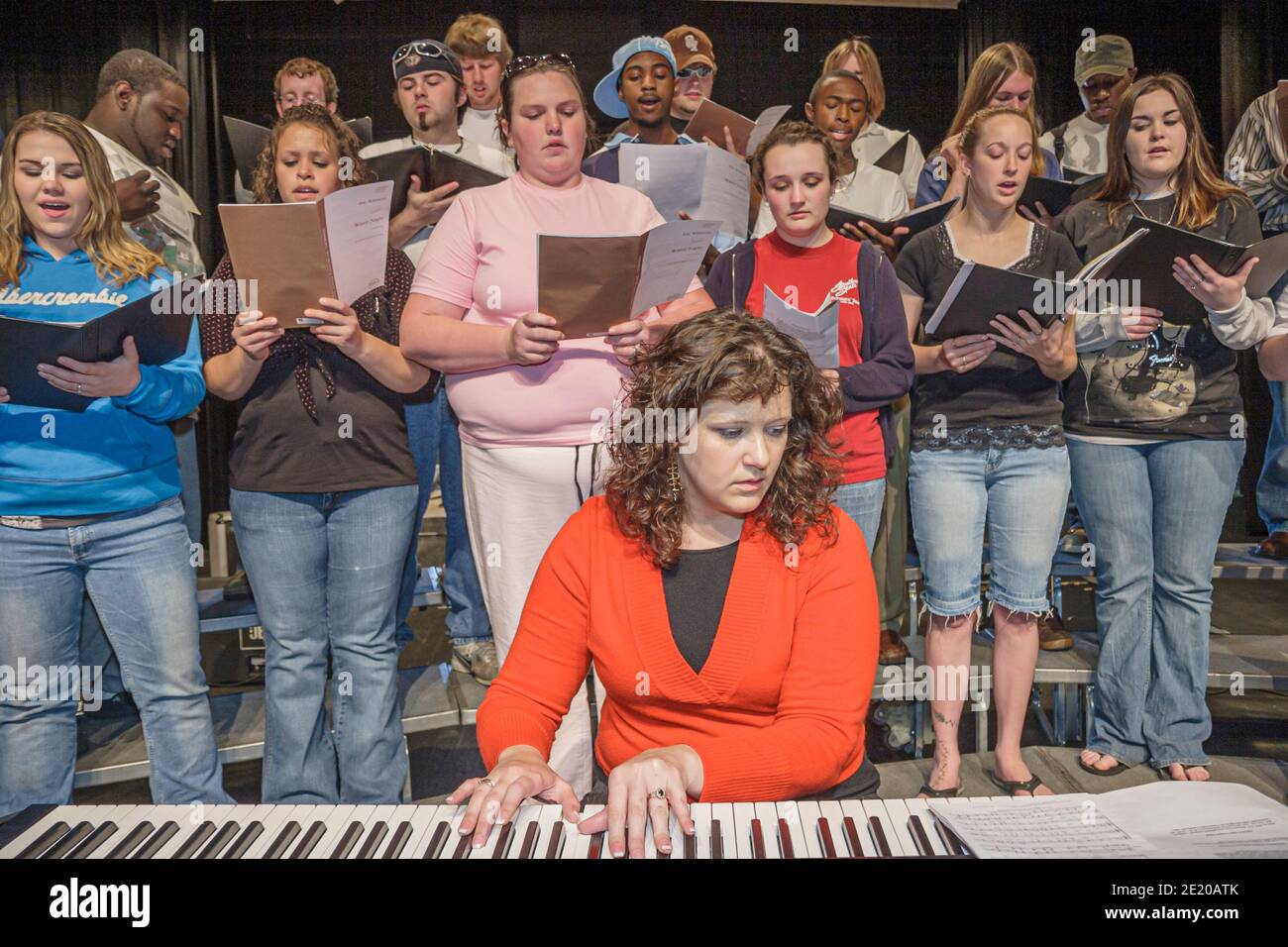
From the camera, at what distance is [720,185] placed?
2.42m

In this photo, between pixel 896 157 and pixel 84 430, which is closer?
pixel 84 430

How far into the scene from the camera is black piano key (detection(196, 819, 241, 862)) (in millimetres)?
1134

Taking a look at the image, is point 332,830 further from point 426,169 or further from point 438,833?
point 426,169

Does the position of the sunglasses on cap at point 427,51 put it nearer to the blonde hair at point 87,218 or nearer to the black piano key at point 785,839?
the blonde hair at point 87,218

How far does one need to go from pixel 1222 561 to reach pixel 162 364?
8.58ft

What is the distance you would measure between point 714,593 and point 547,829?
449 mm

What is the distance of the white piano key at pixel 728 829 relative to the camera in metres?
1.12

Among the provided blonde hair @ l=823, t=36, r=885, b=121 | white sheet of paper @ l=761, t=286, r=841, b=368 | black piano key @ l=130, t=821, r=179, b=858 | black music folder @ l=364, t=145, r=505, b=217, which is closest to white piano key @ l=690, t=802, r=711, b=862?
black piano key @ l=130, t=821, r=179, b=858

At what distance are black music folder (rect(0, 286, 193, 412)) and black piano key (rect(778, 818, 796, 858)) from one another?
1557mm

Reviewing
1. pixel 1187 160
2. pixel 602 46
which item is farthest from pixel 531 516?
pixel 1187 160

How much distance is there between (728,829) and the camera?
3.81 feet

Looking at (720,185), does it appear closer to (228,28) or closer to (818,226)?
(818,226)
